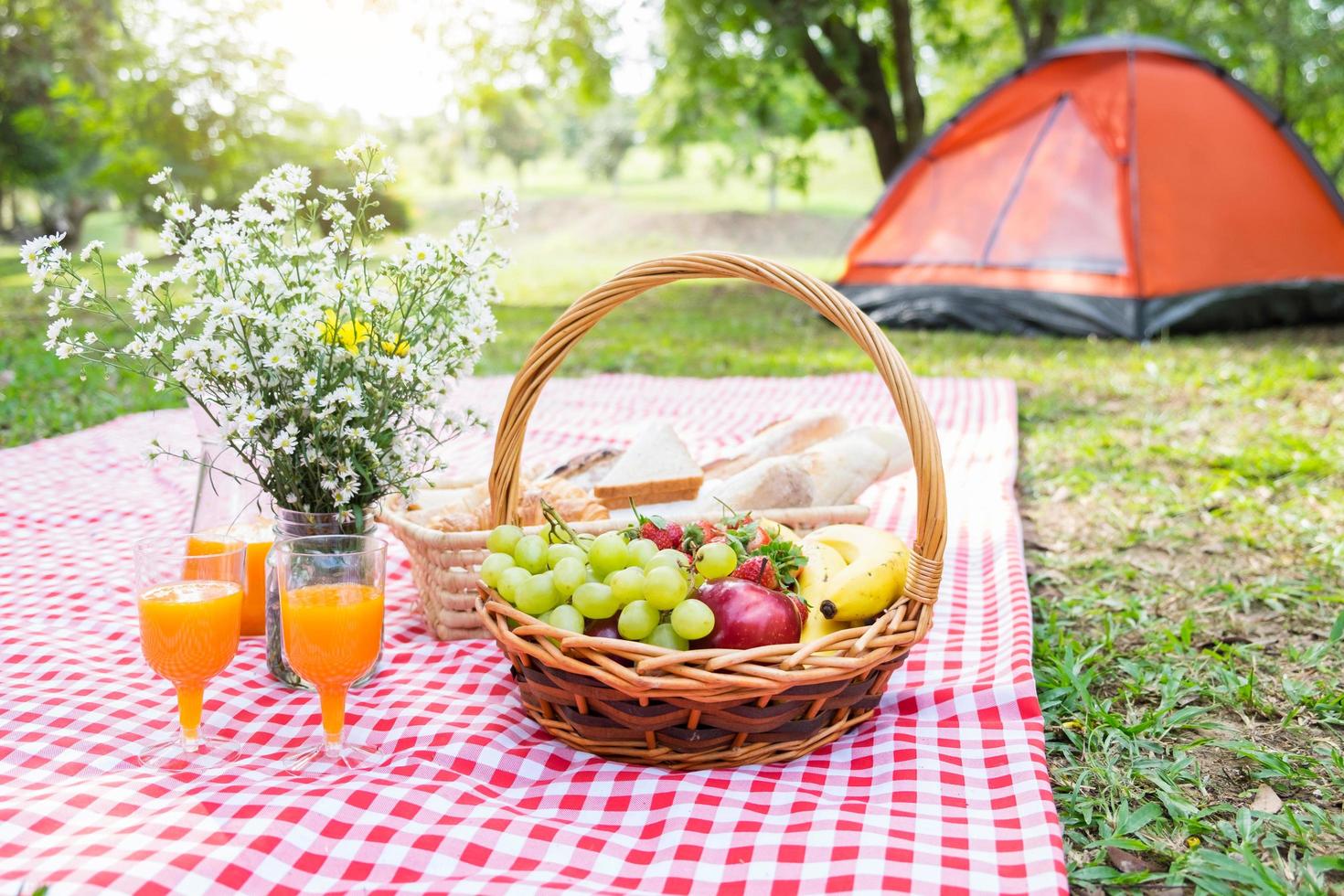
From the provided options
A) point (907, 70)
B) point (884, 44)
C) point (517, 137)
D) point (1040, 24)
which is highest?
point (517, 137)

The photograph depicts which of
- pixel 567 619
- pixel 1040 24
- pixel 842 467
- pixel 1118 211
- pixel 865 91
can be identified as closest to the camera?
pixel 567 619

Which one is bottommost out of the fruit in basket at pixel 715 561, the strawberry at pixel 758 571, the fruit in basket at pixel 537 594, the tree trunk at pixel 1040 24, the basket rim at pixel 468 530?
the basket rim at pixel 468 530

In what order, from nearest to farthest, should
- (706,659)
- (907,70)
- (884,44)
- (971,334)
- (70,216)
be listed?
(706,659) → (971,334) → (907,70) → (884,44) → (70,216)

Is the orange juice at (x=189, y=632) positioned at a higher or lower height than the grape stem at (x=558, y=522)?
lower

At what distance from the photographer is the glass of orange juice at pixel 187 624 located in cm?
150

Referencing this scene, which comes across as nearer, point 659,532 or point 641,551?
point 641,551

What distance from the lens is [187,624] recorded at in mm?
1502

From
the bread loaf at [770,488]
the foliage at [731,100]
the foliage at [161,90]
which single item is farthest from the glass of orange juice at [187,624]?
the foliage at [161,90]

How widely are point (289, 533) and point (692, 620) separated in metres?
0.73

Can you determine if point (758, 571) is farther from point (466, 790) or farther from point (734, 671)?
point (466, 790)

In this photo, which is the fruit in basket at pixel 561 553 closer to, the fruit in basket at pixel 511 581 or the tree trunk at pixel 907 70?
the fruit in basket at pixel 511 581

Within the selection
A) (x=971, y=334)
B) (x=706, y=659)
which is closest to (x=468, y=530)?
(x=706, y=659)

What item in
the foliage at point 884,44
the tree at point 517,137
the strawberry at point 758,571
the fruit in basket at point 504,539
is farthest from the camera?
the tree at point 517,137

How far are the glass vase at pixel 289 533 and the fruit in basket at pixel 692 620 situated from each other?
0.54 m
